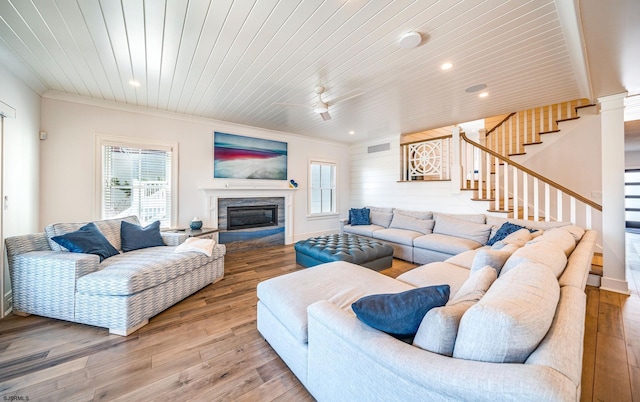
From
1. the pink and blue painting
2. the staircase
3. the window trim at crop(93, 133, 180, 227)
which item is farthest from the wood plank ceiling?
the staircase

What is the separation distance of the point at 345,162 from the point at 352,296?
202 inches

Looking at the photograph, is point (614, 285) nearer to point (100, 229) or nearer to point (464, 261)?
point (464, 261)

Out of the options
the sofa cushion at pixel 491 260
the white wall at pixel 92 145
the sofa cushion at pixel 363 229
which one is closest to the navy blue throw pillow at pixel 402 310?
the sofa cushion at pixel 491 260

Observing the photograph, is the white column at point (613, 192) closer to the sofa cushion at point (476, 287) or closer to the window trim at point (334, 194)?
the sofa cushion at point (476, 287)

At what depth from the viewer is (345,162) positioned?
6551 mm

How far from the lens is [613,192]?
9.27 ft

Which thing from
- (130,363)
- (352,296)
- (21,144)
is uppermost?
(21,144)

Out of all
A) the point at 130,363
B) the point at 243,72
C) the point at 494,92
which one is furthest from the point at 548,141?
the point at 130,363

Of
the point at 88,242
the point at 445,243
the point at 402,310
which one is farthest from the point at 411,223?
the point at 88,242

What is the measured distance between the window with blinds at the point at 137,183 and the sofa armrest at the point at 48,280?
4.74 feet

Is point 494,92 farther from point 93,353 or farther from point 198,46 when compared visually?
point 93,353

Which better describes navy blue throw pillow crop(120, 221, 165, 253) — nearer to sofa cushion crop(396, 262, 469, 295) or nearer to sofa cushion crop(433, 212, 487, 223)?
sofa cushion crop(396, 262, 469, 295)

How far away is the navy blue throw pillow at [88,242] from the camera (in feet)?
7.79

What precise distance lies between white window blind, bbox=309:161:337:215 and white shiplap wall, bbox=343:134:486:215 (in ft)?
1.84
